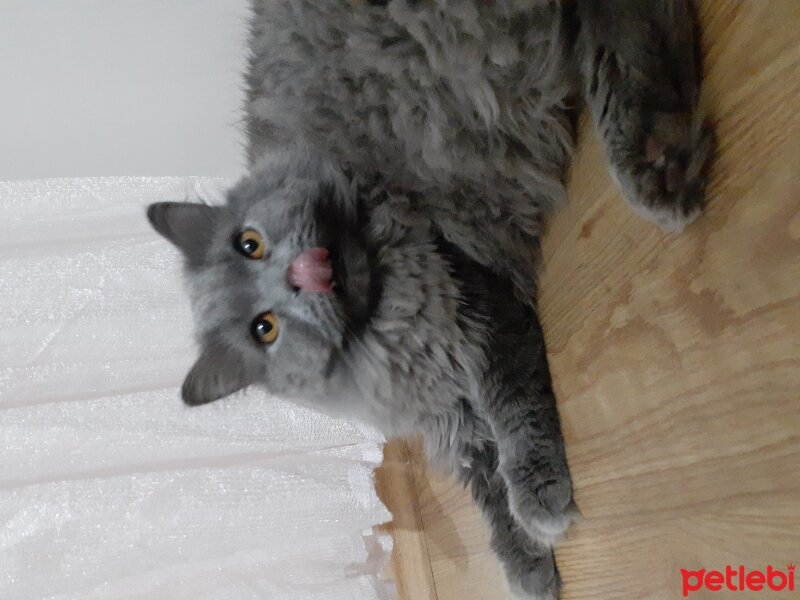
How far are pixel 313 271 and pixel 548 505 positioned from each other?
526mm

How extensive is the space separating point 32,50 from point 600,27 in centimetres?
134

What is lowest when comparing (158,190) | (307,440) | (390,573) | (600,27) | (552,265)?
(390,573)

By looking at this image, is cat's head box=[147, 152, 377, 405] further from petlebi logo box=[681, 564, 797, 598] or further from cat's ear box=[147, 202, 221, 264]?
petlebi logo box=[681, 564, 797, 598]

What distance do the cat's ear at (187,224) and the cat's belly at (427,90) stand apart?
0.73ft

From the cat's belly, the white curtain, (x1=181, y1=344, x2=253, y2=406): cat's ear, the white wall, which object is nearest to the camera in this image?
the cat's belly

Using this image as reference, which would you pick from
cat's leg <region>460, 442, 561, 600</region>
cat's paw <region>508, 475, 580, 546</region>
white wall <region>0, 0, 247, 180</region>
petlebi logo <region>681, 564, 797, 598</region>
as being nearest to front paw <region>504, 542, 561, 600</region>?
cat's leg <region>460, 442, 561, 600</region>

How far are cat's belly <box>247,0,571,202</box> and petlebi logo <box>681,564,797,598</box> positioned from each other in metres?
0.55

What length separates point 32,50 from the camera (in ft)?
4.94

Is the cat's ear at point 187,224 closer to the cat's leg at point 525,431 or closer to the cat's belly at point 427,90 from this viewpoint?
the cat's belly at point 427,90

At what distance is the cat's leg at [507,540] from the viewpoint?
115 cm

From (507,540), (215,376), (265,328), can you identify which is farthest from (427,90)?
(507,540)

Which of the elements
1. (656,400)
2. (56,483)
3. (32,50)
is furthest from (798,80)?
(32,50)

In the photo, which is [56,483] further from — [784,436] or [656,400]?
[784,436]

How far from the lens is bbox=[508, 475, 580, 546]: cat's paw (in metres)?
1.03
